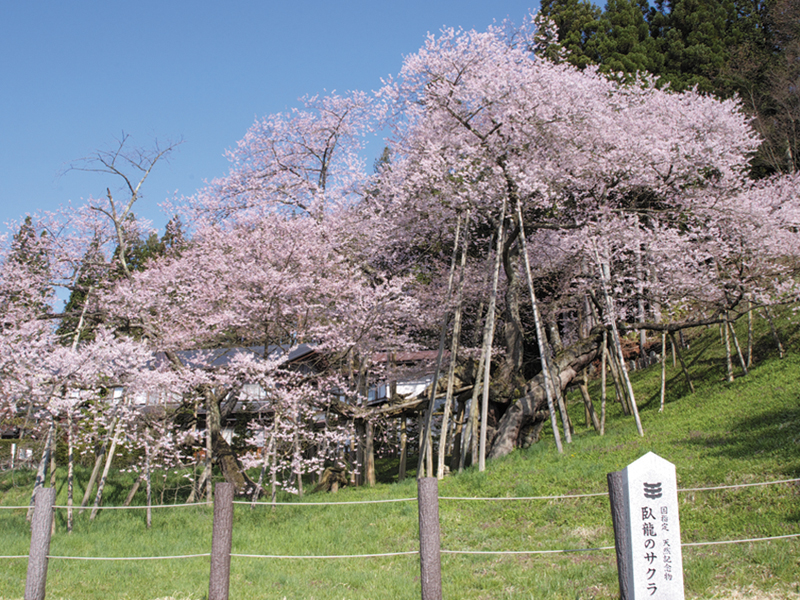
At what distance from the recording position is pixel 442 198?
15.0 meters

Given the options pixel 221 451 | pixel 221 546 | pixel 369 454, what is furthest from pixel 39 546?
pixel 369 454

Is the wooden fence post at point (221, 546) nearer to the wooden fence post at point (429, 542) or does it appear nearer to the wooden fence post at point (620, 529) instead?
the wooden fence post at point (429, 542)

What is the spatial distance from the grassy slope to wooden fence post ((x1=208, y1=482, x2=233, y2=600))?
933mm

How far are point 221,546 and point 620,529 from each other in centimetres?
351

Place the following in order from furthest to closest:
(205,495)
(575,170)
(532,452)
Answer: (575,170) < (205,495) < (532,452)

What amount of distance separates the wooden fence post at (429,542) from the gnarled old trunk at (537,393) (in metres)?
7.16

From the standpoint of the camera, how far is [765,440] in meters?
8.73

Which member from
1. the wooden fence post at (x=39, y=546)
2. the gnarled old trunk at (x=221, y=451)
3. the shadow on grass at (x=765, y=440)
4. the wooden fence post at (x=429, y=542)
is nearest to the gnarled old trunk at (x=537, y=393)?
the shadow on grass at (x=765, y=440)

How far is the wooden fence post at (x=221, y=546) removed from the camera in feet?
17.2

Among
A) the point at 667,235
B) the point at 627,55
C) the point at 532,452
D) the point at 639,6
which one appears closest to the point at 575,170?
the point at 667,235

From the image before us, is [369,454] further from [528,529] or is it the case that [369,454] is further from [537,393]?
[528,529]

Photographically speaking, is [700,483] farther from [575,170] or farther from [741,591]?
[575,170]

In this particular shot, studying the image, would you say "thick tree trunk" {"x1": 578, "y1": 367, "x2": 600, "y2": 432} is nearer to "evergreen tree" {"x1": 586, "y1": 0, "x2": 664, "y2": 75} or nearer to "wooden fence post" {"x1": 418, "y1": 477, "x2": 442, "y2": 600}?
"wooden fence post" {"x1": 418, "y1": 477, "x2": 442, "y2": 600}

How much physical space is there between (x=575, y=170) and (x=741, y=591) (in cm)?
1148
